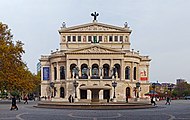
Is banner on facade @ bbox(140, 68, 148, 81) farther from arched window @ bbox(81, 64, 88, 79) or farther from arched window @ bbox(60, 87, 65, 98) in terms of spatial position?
arched window @ bbox(60, 87, 65, 98)

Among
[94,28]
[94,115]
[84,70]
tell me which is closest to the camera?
[94,115]

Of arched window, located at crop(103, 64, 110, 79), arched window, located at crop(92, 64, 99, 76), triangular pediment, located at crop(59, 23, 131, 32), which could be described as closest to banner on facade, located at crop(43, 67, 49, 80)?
triangular pediment, located at crop(59, 23, 131, 32)

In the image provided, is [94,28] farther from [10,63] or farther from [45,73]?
[10,63]

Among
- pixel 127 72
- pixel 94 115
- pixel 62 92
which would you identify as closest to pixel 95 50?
pixel 127 72

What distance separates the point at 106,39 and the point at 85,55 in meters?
12.2

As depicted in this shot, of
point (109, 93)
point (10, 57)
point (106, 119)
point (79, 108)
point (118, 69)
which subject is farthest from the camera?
point (118, 69)

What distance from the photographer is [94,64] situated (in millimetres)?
105812

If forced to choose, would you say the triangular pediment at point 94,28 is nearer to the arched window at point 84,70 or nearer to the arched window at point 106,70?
the arched window at point 84,70

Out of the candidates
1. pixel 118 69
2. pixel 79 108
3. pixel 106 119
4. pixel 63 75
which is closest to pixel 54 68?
pixel 63 75

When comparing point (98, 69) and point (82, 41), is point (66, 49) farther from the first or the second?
point (98, 69)

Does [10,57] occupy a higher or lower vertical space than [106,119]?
higher

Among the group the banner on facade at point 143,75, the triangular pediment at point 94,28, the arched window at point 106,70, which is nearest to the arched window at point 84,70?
the arched window at point 106,70

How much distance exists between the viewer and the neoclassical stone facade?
101938 millimetres

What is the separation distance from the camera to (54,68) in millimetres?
112688
